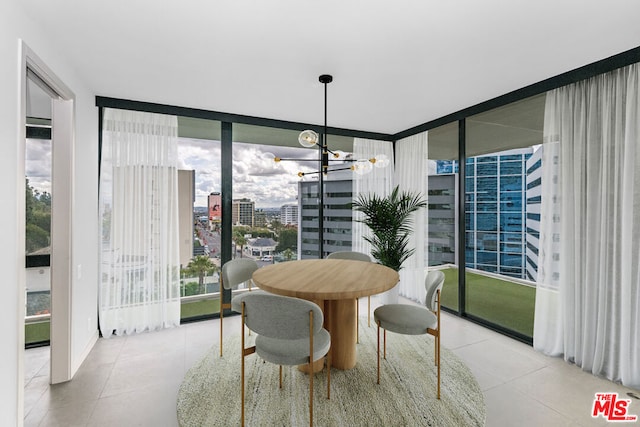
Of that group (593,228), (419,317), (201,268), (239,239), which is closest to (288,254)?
(239,239)

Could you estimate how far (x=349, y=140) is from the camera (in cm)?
493

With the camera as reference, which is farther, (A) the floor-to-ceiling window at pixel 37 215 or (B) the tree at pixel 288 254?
(B) the tree at pixel 288 254

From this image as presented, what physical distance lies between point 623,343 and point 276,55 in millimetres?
3669

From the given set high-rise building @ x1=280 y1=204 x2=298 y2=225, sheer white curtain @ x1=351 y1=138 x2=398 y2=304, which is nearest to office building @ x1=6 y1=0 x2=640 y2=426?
sheer white curtain @ x1=351 y1=138 x2=398 y2=304

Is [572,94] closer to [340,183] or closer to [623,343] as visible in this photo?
[623,343]

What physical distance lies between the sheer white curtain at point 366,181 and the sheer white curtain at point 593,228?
235 centimetres

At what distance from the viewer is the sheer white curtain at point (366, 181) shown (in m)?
4.84

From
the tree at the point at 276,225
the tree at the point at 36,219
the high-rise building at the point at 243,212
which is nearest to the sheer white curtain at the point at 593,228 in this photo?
the tree at the point at 276,225

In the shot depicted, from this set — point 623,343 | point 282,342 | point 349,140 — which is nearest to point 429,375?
point 282,342

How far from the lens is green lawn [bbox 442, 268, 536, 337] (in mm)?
3346

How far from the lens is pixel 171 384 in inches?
96.6

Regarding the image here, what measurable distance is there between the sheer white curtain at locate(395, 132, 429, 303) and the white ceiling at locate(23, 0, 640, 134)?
4.13 feet

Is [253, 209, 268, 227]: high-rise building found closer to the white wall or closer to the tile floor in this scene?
the tile floor

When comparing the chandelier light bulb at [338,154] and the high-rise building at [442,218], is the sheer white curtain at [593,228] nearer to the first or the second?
the high-rise building at [442,218]
